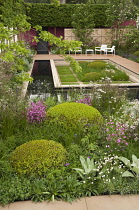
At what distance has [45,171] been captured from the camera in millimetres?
3523

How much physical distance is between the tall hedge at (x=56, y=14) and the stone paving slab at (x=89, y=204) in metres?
20.6

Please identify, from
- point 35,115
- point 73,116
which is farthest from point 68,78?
point 73,116

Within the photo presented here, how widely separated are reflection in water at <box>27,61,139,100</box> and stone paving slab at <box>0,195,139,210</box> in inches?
153

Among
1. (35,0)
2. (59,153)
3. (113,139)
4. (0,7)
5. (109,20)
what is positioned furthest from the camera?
(35,0)

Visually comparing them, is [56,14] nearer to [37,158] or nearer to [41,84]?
[41,84]

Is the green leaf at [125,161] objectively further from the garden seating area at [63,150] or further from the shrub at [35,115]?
the shrub at [35,115]

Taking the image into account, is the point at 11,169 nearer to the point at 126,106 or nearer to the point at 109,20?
the point at 126,106

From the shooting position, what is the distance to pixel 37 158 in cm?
364

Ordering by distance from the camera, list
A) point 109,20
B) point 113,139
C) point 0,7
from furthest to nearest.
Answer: point 109,20, point 0,7, point 113,139

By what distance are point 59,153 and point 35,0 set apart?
97.0 ft

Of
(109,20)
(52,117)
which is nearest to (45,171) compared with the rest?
(52,117)

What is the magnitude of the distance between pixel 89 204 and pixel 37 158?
3.04 feet

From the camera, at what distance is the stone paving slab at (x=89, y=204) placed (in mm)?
3105

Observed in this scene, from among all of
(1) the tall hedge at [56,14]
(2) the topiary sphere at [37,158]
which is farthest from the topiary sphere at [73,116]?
(1) the tall hedge at [56,14]
